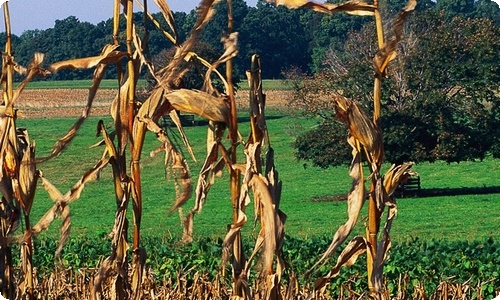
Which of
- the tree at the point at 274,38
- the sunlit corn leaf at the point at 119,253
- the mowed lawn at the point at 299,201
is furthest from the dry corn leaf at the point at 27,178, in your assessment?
the tree at the point at 274,38

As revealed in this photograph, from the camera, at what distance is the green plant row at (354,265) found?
8609mm

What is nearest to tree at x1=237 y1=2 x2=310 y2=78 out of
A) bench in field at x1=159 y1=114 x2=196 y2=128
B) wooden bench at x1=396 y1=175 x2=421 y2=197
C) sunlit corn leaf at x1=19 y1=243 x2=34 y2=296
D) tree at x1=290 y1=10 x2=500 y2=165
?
bench in field at x1=159 y1=114 x2=196 y2=128

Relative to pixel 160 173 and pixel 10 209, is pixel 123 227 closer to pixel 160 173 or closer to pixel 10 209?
pixel 10 209

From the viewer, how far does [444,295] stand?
5.64 meters

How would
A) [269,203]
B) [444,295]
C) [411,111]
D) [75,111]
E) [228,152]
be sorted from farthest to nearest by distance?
[75,111] < [411,111] < [444,295] < [228,152] < [269,203]

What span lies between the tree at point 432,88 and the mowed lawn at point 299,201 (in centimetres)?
176

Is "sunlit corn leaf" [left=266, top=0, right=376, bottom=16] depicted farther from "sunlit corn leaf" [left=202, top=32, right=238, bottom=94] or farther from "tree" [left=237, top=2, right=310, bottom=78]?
"tree" [left=237, top=2, right=310, bottom=78]

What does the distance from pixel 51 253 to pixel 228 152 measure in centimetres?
780

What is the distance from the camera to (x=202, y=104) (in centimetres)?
373

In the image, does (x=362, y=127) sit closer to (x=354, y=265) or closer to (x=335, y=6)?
(x=335, y=6)

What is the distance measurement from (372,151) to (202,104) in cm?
68

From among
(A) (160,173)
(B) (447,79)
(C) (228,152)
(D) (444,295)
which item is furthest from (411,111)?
(C) (228,152)

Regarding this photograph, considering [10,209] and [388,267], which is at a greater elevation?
[10,209]

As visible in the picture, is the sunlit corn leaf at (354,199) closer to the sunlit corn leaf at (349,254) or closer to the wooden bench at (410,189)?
the sunlit corn leaf at (349,254)
